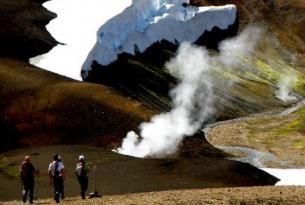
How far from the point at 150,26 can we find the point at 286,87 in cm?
4474

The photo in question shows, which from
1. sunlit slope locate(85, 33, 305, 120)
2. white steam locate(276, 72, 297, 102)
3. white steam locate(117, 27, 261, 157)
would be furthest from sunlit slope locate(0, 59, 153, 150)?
white steam locate(276, 72, 297, 102)

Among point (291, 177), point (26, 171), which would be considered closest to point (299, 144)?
point (291, 177)

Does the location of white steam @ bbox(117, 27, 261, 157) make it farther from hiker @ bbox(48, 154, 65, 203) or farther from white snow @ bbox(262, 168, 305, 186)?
hiker @ bbox(48, 154, 65, 203)

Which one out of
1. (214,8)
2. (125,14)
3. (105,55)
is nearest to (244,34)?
(214,8)

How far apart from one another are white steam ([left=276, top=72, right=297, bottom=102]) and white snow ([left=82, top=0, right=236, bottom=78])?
20278 millimetres

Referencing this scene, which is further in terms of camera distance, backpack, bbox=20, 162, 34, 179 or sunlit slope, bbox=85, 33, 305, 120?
sunlit slope, bbox=85, 33, 305, 120

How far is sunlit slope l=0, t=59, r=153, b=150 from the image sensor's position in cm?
8875

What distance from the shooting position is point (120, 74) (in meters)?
121

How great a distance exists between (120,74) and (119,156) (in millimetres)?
54092

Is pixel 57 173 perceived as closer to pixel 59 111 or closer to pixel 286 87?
pixel 59 111

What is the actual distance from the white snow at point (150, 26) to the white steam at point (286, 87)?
20278mm

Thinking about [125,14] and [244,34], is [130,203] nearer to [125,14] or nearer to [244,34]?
[125,14]

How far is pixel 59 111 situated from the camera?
92875 mm

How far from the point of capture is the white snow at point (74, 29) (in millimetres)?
116500
